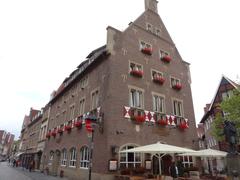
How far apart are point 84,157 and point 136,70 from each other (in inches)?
343

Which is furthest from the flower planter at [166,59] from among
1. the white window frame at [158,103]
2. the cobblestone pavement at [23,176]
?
the cobblestone pavement at [23,176]

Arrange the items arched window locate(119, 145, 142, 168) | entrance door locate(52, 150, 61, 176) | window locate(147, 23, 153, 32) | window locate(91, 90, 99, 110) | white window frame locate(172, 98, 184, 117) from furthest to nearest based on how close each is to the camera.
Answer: entrance door locate(52, 150, 61, 176), window locate(147, 23, 153, 32), white window frame locate(172, 98, 184, 117), window locate(91, 90, 99, 110), arched window locate(119, 145, 142, 168)

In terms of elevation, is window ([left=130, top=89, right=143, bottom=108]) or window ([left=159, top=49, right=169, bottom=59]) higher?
window ([left=159, top=49, right=169, bottom=59])

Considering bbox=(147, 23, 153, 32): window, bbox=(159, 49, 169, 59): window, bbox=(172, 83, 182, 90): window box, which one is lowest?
bbox=(172, 83, 182, 90): window box

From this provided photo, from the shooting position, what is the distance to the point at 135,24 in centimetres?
2136

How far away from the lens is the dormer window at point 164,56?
71.5ft

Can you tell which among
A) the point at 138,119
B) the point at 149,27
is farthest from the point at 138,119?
the point at 149,27

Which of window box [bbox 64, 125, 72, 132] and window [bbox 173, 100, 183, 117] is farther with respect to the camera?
window box [bbox 64, 125, 72, 132]

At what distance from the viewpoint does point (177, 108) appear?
21.2m

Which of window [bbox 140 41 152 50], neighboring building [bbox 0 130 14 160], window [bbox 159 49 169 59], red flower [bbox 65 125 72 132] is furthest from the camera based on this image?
neighboring building [bbox 0 130 14 160]

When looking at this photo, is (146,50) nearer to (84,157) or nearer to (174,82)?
(174,82)

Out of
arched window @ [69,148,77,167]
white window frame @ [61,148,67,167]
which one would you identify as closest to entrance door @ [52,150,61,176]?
white window frame @ [61,148,67,167]

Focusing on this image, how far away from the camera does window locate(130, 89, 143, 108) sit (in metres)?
18.1

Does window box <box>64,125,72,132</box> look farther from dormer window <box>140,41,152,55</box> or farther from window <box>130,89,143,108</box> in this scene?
dormer window <box>140,41,152,55</box>
